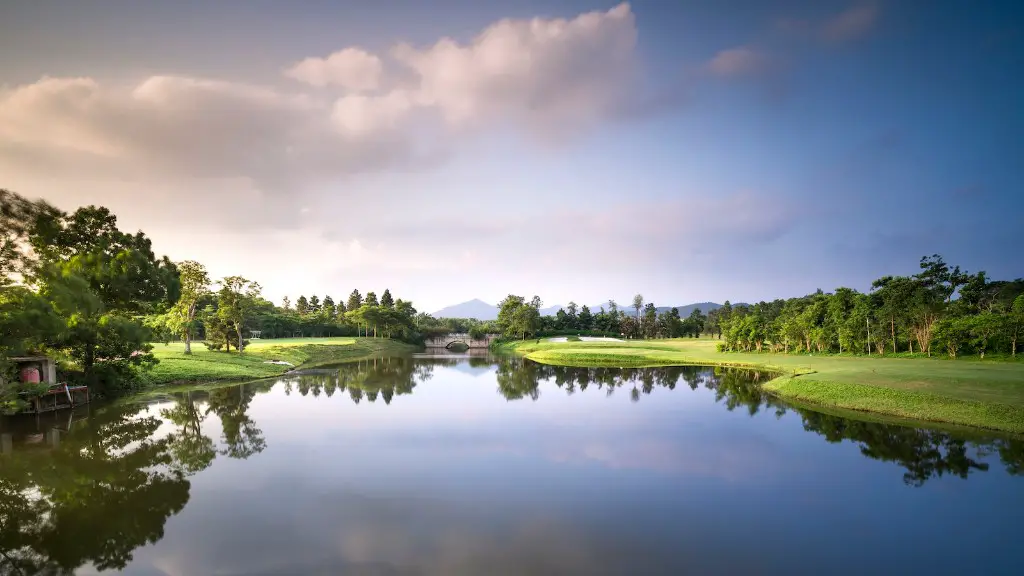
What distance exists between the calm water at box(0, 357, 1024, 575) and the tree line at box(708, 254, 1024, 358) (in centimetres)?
2663

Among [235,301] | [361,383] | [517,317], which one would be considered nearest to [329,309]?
[517,317]

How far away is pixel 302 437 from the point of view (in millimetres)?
18266

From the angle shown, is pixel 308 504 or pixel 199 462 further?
pixel 199 462

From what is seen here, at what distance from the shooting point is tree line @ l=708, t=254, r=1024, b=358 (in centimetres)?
3634

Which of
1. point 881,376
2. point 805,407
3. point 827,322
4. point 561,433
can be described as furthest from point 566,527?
point 827,322

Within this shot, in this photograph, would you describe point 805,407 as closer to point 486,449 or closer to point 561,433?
point 561,433

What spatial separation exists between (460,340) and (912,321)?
268 feet

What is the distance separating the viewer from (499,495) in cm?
1227

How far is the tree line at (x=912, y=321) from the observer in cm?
3634

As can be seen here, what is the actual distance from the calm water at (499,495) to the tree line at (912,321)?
26.6 metres

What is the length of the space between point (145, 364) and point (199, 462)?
69.3 feet

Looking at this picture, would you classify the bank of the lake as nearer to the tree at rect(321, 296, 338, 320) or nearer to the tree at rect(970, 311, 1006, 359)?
the tree at rect(970, 311, 1006, 359)

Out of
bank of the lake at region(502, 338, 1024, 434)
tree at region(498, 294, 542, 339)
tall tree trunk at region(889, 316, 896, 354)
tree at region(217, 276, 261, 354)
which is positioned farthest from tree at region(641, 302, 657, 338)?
tree at region(217, 276, 261, 354)

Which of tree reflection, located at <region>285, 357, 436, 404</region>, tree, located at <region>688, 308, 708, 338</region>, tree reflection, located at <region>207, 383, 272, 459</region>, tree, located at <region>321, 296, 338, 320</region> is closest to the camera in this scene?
tree reflection, located at <region>207, 383, 272, 459</region>
